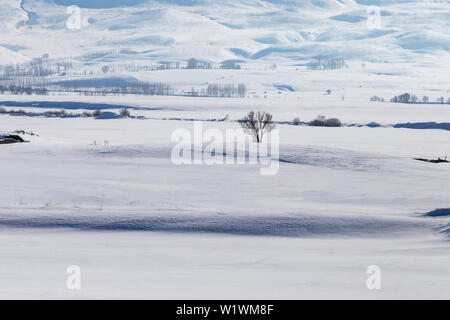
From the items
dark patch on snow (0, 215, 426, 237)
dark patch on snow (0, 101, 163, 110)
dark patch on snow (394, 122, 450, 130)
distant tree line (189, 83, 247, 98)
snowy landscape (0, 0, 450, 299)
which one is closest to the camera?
snowy landscape (0, 0, 450, 299)

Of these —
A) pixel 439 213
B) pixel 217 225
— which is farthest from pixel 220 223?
pixel 439 213

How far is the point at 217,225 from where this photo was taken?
14.2m

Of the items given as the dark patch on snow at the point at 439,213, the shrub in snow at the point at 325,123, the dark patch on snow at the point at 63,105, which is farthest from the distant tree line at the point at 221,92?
the dark patch on snow at the point at 439,213

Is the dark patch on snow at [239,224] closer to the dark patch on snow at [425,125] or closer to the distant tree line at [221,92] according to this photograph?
the dark patch on snow at [425,125]

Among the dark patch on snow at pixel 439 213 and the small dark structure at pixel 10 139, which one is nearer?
the dark patch on snow at pixel 439 213

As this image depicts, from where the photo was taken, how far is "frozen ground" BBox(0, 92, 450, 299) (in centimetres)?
910

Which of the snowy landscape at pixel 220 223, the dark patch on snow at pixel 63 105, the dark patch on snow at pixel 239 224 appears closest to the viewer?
the snowy landscape at pixel 220 223

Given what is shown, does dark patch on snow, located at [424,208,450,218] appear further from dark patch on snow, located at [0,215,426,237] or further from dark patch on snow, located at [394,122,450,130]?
dark patch on snow, located at [394,122,450,130]

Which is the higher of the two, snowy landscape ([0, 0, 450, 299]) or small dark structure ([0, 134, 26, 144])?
small dark structure ([0, 134, 26, 144])

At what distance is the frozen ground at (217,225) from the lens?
9.10m

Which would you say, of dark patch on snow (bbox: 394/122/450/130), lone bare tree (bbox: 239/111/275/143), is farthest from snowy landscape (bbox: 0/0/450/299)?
dark patch on snow (bbox: 394/122/450/130)

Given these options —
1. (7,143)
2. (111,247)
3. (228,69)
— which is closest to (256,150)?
(7,143)

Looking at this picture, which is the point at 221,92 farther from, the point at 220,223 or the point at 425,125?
the point at 220,223

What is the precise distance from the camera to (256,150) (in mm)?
27203
